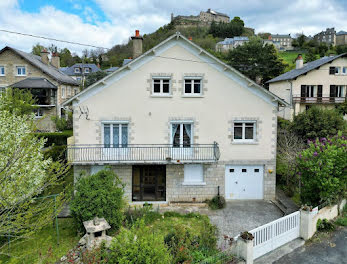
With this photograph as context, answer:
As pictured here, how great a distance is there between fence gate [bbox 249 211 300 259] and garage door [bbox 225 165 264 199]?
4.96 meters

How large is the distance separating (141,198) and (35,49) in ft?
265

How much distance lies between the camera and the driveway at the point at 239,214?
1258 cm

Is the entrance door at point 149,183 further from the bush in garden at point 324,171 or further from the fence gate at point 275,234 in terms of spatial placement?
the bush in garden at point 324,171

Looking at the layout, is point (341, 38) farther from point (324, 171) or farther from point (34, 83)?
point (324, 171)

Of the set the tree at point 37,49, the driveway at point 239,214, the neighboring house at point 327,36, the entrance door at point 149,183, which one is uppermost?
the neighboring house at point 327,36

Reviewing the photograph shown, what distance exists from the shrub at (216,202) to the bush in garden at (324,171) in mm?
4487

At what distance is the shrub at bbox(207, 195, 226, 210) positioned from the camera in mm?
15133

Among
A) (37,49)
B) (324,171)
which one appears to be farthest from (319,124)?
(37,49)

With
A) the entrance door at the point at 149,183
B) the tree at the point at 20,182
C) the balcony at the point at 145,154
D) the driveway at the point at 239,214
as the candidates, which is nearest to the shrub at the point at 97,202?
the tree at the point at 20,182

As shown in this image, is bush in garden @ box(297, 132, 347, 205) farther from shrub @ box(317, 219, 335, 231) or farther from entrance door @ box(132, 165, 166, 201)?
entrance door @ box(132, 165, 166, 201)

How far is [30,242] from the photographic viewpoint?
11242mm

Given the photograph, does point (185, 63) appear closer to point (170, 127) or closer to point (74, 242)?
point (170, 127)

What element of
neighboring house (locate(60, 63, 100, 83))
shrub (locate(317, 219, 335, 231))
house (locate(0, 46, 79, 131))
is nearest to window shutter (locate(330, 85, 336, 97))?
shrub (locate(317, 219, 335, 231))

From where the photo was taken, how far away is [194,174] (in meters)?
16.0
